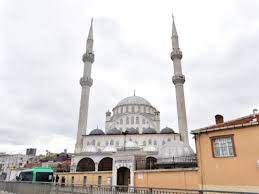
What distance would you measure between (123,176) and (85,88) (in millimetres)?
24403

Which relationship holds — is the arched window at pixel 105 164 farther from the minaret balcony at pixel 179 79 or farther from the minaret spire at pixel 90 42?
the minaret spire at pixel 90 42

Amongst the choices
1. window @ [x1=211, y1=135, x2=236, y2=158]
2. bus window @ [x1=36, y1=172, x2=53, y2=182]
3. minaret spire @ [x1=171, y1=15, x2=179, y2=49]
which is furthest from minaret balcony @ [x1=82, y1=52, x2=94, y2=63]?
window @ [x1=211, y1=135, x2=236, y2=158]

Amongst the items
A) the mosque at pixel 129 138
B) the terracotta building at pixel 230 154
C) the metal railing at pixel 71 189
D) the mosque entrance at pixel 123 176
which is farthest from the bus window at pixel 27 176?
the terracotta building at pixel 230 154

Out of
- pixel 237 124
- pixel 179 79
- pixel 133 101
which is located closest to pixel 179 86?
pixel 179 79

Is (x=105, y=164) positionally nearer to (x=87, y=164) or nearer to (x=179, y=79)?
(x=87, y=164)

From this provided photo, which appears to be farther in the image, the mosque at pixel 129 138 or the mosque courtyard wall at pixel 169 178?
the mosque at pixel 129 138

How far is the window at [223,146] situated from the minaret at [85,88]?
3143 centimetres

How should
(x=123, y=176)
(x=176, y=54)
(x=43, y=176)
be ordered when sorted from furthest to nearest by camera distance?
1. (x=176, y=54)
2. (x=123, y=176)
3. (x=43, y=176)

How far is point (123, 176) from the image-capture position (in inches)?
914

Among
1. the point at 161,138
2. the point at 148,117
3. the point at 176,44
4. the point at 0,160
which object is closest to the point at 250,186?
the point at 161,138

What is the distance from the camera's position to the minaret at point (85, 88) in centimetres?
4256

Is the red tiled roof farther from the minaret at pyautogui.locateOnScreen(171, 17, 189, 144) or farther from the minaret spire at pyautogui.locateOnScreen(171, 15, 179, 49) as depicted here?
the minaret spire at pyautogui.locateOnScreen(171, 15, 179, 49)

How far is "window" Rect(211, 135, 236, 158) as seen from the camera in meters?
13.2

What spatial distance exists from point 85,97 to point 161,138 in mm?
16215
